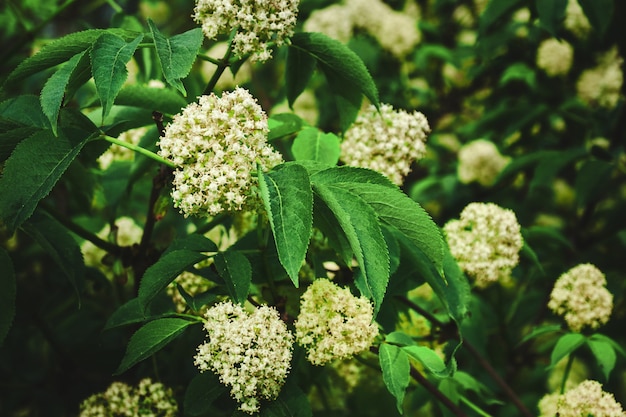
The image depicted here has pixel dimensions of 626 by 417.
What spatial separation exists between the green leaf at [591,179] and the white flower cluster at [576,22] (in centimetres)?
130

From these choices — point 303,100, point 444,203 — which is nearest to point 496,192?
point 444,203

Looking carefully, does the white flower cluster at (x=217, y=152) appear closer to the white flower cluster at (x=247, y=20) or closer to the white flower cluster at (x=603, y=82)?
the white flower cluster at (x=247, y=20)

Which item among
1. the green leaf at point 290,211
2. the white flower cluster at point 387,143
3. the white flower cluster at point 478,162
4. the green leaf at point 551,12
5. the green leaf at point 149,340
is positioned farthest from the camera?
the white flower cluster at point 478,162

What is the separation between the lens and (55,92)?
1322mm

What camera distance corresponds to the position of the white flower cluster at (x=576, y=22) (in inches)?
148

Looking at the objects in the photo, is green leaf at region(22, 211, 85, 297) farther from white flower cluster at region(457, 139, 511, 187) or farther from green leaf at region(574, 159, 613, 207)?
white flower cluster at region(457, 139, 511, 187)

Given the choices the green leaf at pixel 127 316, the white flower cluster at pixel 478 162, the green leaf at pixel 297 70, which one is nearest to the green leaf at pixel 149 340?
the green leaf at pixel 127 316

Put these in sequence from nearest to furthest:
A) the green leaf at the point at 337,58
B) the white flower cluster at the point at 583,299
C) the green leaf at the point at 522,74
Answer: the green leaf at the point at 337,58 → the white flower cluster at the point at 583,299 → the green leaf at the point at 522,74

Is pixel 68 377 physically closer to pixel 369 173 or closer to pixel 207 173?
pixel 207 173

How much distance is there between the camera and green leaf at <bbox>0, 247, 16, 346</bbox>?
1629mm

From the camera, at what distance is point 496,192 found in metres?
→ 3.84

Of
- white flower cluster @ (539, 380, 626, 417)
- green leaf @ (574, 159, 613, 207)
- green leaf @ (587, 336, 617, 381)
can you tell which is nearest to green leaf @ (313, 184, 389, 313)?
white flower cluster @ (539, 380, 626, 417)

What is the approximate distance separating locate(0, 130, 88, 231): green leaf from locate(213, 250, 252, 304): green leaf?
0.43m

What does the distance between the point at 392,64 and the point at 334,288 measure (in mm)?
2849
